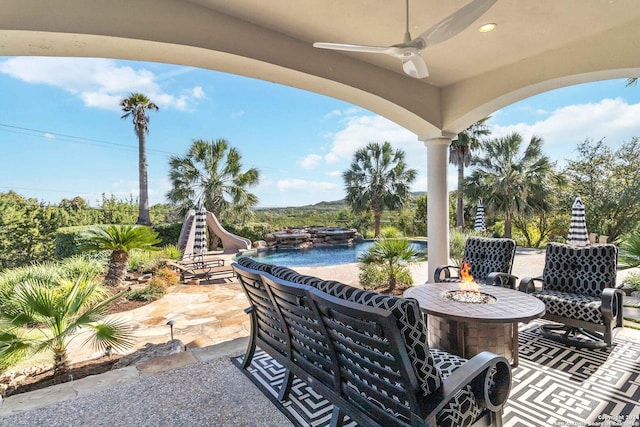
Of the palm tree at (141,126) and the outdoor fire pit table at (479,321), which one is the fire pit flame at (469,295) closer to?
the outdoor fire pit table at (479,321)

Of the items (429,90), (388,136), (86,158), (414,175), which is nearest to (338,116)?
(388,136)

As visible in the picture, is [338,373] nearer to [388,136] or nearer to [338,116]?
[388,136]

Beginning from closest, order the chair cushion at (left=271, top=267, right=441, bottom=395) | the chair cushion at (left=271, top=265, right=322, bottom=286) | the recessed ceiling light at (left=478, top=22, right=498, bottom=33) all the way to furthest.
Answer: the chair cushion at (left=271, top=267, right=441, bottom=395) → the chair cushion at (left=271, top=265, right=322, bottom=286) → the recessed ceiling light at (left=478, top=22, right=498, bottom=33)

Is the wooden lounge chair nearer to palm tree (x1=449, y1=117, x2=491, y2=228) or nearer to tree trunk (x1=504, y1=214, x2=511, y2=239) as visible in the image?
palm tree (x1=449, y1=117, x2=491, y2=228)

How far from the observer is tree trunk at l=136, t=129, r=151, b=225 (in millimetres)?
11672

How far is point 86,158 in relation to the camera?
45.6 ft

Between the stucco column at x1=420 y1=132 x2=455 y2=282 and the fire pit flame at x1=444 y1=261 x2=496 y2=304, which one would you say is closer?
the fire pit flame at x1=444 y1=261 x2=496 y2=304

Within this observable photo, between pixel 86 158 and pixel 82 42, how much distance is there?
14.5 m

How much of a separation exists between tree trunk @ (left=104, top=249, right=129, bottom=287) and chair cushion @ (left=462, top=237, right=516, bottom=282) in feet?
17.8

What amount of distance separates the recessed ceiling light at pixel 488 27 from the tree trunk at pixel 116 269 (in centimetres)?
592

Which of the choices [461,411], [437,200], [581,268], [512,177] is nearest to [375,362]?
[461,411]

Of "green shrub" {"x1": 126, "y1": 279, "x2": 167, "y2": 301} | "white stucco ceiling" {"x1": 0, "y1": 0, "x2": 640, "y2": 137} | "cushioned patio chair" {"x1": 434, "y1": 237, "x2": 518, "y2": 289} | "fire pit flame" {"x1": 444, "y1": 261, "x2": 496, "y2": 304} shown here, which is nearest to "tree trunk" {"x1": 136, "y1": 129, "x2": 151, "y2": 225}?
"green shrub" {"x1": 126, "y1": 279, "x2": 167, "y2": 301}

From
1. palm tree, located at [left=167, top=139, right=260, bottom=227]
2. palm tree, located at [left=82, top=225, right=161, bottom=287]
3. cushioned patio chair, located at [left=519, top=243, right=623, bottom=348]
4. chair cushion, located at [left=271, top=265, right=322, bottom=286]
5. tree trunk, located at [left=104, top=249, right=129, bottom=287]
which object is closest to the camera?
chair cushion, located at [left=271, top=265, right=322, bottom=286]

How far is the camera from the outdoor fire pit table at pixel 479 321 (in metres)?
2.13
